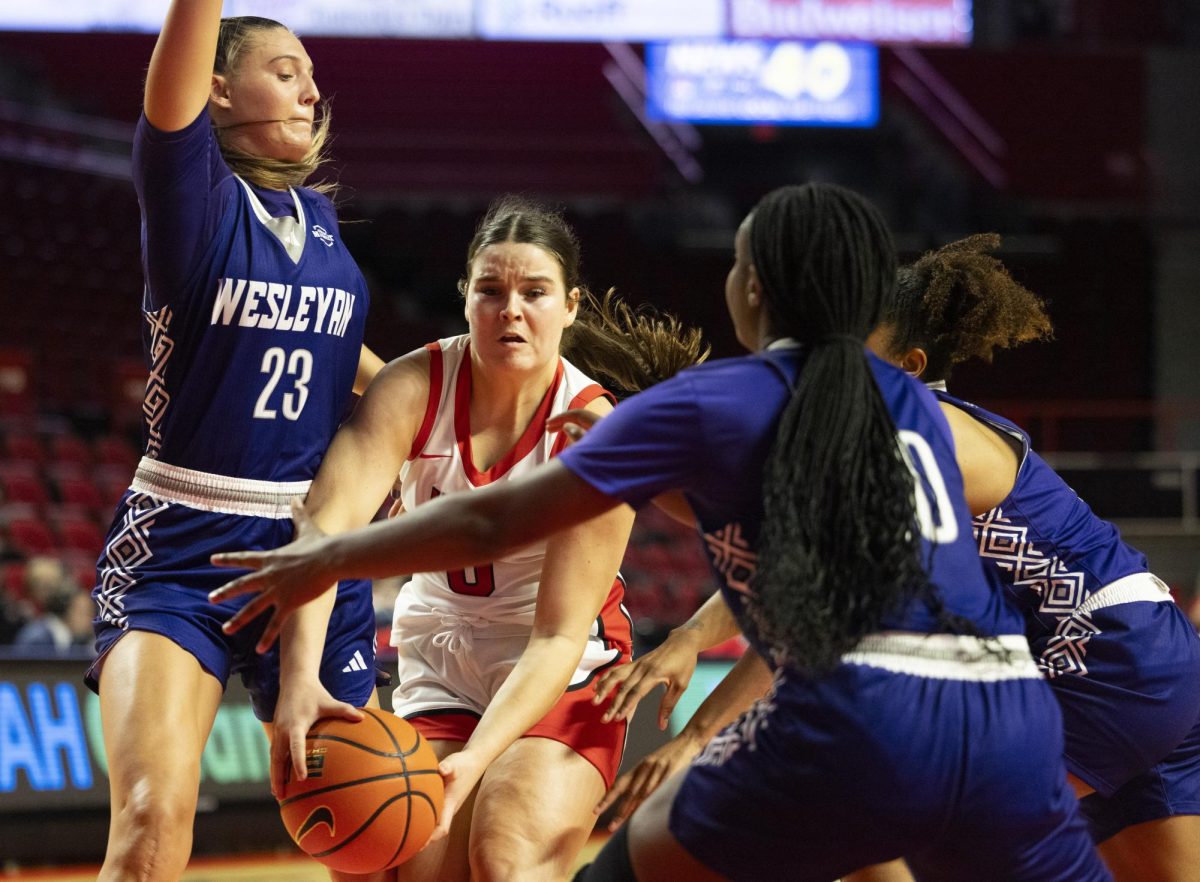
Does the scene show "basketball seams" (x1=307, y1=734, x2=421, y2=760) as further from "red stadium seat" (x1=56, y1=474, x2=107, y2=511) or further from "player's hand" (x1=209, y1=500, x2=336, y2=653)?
"red stadium seat" (x1=56, y1=474, x2=107, y2=511)

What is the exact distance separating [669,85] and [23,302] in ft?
25.6

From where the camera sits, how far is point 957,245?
3.54 metres

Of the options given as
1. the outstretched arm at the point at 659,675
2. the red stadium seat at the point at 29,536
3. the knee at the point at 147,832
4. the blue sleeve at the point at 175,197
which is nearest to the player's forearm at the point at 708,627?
the outstretched arm at the point at 659,675

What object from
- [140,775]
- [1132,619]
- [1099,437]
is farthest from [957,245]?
[1099,437]

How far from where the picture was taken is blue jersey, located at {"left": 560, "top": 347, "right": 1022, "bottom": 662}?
218 centimetres

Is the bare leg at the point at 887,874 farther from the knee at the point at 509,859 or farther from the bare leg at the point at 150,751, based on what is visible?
the bare leg at the point at 150,751

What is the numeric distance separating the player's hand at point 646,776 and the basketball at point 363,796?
0.35 meters

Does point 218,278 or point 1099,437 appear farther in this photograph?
point 1099,437

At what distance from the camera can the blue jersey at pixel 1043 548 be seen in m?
3.07

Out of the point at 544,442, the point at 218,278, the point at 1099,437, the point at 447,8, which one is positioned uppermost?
the point at 447,8

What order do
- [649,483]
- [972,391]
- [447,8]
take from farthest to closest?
[972,391]
[447,8]
[649,483]

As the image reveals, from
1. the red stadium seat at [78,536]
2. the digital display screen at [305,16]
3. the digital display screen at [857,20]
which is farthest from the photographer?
the digital display screen at [857,20]

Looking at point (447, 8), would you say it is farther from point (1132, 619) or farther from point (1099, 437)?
point (1132, 619)

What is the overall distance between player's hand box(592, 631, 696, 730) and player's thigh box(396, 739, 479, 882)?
37 centimetres
